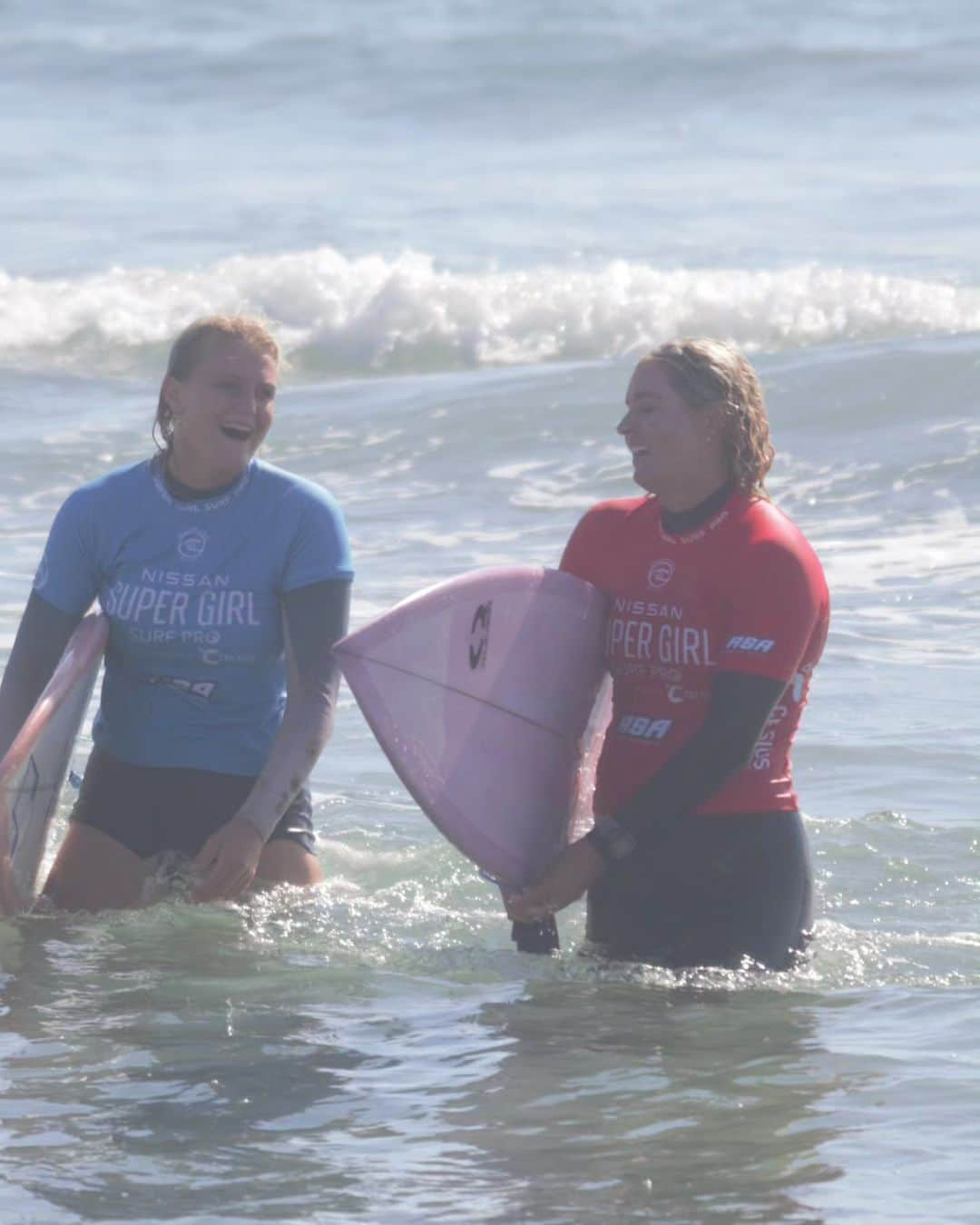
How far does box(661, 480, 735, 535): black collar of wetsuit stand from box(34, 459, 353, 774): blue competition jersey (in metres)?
0.78

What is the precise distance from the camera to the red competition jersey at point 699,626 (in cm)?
406

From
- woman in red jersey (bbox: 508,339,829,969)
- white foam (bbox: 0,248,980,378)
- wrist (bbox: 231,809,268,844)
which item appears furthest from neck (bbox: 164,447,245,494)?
white foam (bbox: 0,248,980,378)

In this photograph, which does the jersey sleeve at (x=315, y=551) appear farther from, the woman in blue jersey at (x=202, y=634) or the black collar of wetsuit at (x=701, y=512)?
the black collar of wetsuit at (x=701, y=512)

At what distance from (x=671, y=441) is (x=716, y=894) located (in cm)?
91

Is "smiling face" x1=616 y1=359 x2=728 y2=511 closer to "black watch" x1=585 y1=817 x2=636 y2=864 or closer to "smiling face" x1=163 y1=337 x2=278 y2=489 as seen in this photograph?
"black watch" x1=585 y1=817 x2=636 y2=864

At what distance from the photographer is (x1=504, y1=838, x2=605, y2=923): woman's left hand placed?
4.23 metres

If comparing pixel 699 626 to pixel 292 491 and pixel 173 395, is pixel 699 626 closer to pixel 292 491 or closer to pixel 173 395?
pixel 292 491

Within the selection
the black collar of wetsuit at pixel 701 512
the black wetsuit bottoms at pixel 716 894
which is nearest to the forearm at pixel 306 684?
the black wetsuit bottoms at pixel 716 894

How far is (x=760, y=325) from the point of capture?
1750 cm

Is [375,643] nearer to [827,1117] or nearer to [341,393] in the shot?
[827,1117]

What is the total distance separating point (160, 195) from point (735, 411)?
18997 mm

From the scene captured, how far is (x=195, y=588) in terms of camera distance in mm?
4586

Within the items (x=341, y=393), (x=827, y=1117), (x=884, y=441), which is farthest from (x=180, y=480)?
(x=341, y=393)

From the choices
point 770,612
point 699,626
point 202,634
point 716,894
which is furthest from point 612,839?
point 202,634
